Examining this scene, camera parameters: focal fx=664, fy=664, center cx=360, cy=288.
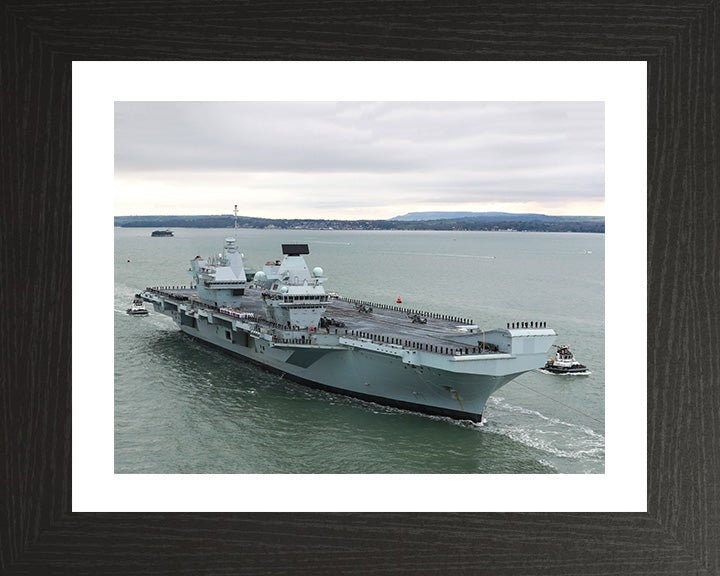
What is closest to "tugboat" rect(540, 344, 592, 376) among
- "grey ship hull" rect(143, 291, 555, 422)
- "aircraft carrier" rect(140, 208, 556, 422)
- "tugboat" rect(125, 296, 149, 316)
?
"aircraft carrier" rect(140, 208, 556, 422)

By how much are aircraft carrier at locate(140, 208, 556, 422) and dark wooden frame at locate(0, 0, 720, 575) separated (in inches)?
180

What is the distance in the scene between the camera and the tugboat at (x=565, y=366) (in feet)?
50.5

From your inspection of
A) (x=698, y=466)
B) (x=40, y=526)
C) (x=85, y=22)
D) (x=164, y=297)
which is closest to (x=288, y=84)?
(x=85, y=22)

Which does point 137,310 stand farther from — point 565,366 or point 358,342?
point 565,366

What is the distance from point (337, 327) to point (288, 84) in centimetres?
974

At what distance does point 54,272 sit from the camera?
4445 millimetres

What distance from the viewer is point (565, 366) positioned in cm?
1539

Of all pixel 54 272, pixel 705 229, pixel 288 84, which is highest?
pixel 288 84

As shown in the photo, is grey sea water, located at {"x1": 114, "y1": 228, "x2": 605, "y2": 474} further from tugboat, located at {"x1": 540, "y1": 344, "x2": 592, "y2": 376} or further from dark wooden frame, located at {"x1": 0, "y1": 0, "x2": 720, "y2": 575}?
dark wooden frame, located at {"x1": 0, "y1": 0, "x2": 720, "y2": 575}

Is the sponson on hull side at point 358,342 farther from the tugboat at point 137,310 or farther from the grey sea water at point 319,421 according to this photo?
the tugboat at point 137,310

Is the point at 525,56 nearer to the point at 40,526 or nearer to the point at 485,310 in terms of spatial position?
the point at 40,526

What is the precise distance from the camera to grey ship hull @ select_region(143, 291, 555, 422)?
34.7 ft

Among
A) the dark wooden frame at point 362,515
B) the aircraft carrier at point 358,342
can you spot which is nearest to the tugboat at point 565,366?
the aircraft carrier at point 358,342

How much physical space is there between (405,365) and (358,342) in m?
0.99
